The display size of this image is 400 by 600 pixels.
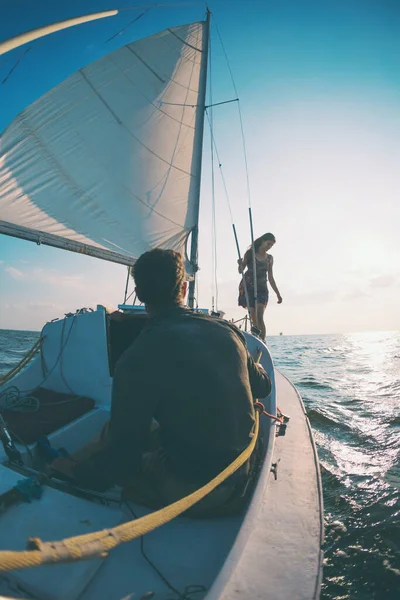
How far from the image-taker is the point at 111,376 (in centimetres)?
340

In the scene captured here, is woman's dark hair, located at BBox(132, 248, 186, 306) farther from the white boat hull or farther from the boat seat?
the boat seat

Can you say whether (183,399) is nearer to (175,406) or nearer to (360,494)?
(175,406)

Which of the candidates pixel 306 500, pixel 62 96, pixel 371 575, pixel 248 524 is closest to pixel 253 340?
pixel 306 500

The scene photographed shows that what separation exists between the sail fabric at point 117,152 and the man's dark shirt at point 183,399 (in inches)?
144

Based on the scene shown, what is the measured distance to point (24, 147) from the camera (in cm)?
436

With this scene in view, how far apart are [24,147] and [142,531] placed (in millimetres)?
5182

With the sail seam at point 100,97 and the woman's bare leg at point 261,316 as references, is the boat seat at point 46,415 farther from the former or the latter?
the sail seam at point 100,97

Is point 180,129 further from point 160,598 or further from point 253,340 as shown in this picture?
point 160,598

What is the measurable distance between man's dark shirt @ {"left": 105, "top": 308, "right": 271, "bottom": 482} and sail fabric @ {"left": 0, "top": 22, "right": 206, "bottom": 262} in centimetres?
365

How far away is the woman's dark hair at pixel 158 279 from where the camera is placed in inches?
64.0

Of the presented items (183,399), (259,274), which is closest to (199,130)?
(259,274)

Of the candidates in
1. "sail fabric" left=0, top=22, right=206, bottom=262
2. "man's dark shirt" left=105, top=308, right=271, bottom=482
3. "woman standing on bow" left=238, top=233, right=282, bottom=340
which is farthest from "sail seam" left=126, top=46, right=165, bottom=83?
"man's dark shirt" left=105, top=308, right=271, bottom=482

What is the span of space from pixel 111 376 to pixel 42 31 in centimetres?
296

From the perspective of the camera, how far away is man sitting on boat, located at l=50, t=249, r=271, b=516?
4.36ft
